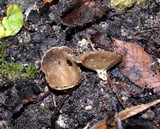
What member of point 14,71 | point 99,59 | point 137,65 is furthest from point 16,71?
point 137,65

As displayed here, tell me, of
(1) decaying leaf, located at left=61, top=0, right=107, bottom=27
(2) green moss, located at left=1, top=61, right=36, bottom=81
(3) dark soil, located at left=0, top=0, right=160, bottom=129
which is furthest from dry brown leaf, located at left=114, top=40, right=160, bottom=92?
(2) green moss, located at left=1, top=61, right=36, bottom=81

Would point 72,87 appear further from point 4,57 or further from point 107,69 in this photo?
point 4,57

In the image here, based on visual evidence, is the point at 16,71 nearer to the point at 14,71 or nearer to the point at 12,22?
the point at 14,71

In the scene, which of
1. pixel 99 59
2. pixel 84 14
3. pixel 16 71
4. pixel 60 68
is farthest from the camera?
pixel 84 14

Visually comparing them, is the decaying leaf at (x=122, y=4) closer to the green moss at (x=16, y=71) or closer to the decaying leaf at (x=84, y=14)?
the decaying leaf at (x=84, y=14)

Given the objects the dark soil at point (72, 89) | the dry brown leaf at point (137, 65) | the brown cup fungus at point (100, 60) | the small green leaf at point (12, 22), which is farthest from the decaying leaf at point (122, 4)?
the small green leaf at point (12, 22)

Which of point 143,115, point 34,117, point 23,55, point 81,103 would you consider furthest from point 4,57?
point 143,115

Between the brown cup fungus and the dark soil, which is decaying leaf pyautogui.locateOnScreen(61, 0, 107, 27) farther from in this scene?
the brown cup fungus
